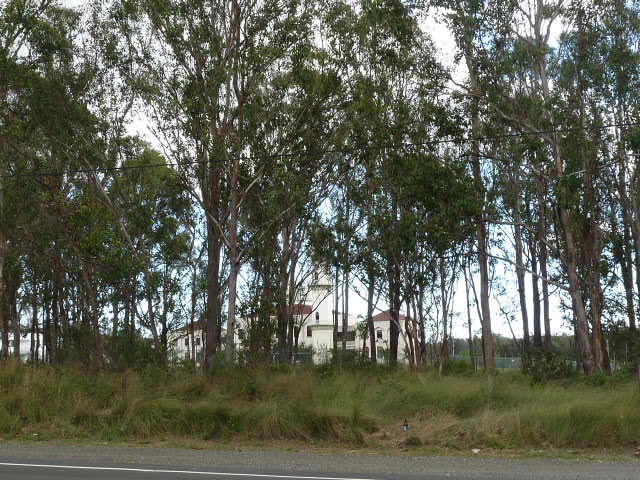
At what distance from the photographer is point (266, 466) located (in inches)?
436

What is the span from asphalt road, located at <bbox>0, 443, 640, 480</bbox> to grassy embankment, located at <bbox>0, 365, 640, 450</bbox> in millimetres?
1666

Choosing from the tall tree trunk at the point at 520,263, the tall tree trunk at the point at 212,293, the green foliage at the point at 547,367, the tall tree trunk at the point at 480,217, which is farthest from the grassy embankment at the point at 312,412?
the tall tree trunk at the point at 520,263

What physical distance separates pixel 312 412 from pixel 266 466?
335cm

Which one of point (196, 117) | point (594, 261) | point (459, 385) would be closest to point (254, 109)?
point (196, 117)

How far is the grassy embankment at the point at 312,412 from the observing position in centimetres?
1358

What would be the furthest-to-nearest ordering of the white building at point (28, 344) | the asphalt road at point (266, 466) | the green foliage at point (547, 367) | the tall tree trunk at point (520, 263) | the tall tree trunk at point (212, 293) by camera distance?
the white building at point (28, 344) < the tall tree trunk at point (520, 263) < the tall tree trunk at point (212, 293) < the green foliage at point (547, 367) < the asphalt road at point (266, 466)

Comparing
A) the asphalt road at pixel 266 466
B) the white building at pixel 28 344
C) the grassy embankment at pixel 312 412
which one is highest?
the white building at pixel 28 344

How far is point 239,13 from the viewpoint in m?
23.7

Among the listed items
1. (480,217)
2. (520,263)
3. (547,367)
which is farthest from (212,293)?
(520,263)

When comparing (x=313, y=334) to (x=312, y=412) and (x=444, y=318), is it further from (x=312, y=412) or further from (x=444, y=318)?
(x=312, y=412)

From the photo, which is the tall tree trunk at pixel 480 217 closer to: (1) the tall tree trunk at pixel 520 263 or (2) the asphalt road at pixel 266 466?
(1) the tall tree trunk at pixel 520 263

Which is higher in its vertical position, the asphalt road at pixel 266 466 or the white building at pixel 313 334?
the white building at pixel 313 334

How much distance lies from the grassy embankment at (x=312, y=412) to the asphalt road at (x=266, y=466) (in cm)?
167

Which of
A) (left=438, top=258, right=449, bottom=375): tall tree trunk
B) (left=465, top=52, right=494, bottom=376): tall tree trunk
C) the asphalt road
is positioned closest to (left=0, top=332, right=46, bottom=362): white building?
(left=438, top=258, right=449, bottom=375): tall tree trunk
